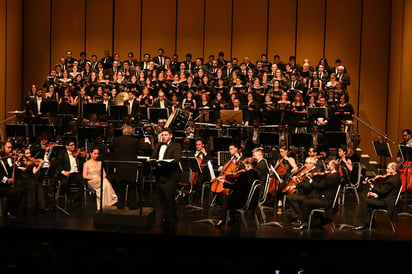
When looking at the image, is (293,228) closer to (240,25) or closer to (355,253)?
(355,253)

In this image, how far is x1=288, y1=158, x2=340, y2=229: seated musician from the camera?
8.97m

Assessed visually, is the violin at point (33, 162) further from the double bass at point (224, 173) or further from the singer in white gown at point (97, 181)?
the double bass at point (224, 173)

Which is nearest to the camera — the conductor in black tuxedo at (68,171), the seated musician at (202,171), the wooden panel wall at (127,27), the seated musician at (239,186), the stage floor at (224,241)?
the stage floor at (224,241)

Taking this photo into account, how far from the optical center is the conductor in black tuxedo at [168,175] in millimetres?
8953

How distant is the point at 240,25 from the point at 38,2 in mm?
6535

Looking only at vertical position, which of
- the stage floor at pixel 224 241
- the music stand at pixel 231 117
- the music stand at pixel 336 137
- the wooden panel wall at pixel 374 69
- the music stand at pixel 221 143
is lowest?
the stage floor at pixel 224 241

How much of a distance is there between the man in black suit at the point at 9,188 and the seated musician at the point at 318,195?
167 inches

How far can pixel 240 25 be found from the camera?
754 inches

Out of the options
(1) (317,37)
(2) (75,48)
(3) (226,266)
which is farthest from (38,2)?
(3) (226,266)

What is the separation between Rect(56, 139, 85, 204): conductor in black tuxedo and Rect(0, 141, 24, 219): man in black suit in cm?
96

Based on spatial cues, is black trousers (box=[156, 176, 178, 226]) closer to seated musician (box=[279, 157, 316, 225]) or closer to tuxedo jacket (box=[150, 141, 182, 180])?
tuxedo jacket (box=[150, 141, 182, 180])

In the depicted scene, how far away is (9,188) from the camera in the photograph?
9.30 m

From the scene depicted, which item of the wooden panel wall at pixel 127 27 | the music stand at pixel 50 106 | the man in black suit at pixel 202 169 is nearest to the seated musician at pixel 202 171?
the man in black suit at pixel 202 169

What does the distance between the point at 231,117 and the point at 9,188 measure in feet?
17.5
